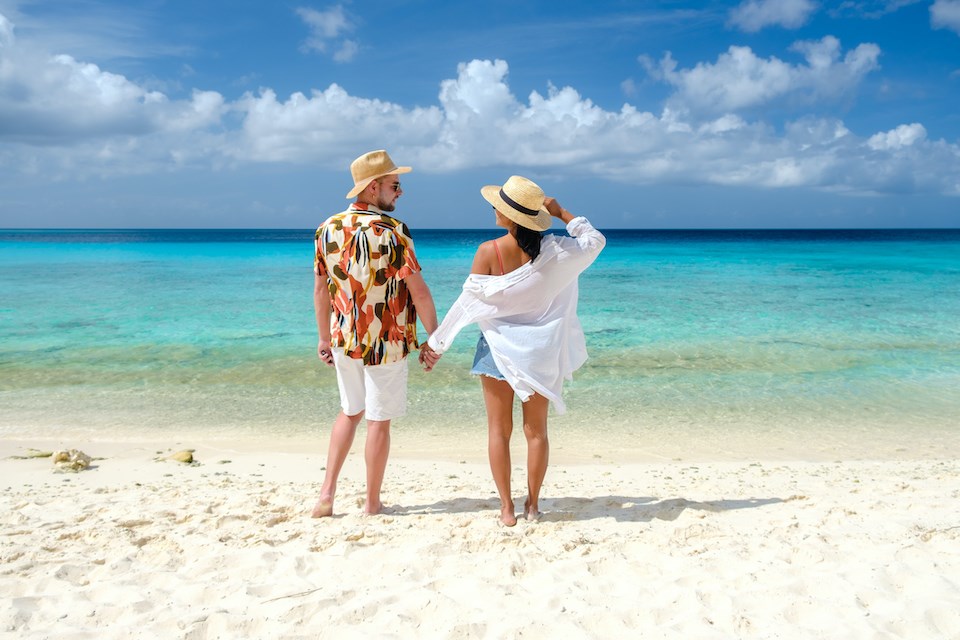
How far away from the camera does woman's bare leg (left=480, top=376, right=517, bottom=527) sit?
3738 mm

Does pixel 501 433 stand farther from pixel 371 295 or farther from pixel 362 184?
pixel 362 184

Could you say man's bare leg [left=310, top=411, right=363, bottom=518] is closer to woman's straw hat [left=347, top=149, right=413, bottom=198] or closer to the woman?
the woman

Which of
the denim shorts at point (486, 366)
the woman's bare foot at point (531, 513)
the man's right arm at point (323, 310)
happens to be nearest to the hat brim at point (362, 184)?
the man's right arm at point (323, 310)

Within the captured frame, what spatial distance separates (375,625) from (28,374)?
841cm

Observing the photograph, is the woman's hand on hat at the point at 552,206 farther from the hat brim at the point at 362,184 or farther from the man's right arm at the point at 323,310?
the man's right arm at the point at 323,310

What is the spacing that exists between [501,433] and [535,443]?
7.9 inches

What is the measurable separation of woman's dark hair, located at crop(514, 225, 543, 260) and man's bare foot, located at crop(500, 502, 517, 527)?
1.43 metres

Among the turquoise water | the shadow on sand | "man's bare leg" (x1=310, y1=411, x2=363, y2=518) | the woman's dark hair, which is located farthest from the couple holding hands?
the turquoise water

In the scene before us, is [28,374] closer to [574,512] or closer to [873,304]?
[574,512]

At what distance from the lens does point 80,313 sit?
1491 cm

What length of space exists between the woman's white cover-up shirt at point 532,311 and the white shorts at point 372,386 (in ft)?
0.96

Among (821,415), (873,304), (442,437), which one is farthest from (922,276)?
(442,437)

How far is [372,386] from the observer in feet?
12.4

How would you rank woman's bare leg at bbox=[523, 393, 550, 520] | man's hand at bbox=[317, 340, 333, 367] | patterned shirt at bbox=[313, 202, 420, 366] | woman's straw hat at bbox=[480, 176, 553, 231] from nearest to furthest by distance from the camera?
woman's straw hat at bbox=[480, 176, 553, 231] < patterned shirt at bbox=[313, 202, 420, 366] < woman's bare leg at bbox=[523, 393, 550, 520] < man's hand at bbox=[317, 340, 333, 367]
